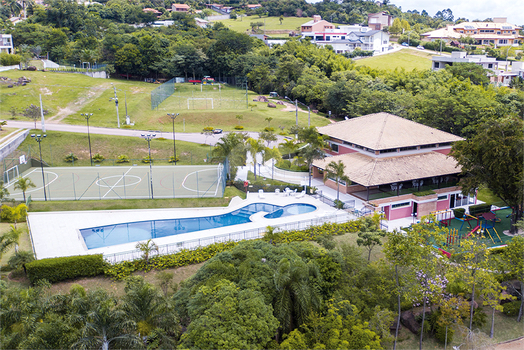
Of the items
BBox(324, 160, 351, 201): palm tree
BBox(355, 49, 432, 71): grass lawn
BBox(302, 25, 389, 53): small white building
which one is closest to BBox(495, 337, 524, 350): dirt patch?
BBox(324, 160, 351, 201): palm tree

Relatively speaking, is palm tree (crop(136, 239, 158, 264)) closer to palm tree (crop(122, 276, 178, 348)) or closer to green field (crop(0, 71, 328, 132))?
palm tree (crop(122, 276, 178, 348))

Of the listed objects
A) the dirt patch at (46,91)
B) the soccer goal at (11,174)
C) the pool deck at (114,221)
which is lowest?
Answer: the pool deck at (114,221)

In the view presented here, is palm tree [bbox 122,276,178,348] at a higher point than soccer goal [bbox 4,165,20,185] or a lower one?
higher

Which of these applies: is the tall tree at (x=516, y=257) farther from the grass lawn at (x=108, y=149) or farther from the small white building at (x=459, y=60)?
the small white building at (x=459, y=60)

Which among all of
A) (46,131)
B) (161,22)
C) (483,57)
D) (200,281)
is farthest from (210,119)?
(161,22)

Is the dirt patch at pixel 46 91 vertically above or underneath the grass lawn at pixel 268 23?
underneath

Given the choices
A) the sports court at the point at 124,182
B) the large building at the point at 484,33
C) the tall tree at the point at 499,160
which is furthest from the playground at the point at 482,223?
the large building at the point at 484,33
